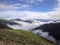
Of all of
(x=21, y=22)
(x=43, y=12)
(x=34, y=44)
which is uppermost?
(x=43, y=12)

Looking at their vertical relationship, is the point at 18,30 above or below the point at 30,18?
below

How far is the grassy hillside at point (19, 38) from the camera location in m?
2.29

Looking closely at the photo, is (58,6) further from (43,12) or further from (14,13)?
(14,13)

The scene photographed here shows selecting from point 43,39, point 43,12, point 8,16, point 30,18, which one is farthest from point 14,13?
point 43,39

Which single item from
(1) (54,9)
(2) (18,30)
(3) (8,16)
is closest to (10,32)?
(2) (18,30)

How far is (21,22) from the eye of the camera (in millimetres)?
2486

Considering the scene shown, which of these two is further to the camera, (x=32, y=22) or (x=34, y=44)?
(x=32, y=22)

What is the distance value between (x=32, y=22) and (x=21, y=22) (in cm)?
20

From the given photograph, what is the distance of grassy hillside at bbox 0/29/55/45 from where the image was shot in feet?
7.53

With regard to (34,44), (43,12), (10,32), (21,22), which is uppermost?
(43,12)

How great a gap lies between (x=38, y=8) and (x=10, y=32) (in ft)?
2.18

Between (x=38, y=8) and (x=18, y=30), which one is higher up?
(x=38, y=8)

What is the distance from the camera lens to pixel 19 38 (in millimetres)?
2322

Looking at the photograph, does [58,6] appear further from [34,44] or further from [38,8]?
[34,44]
